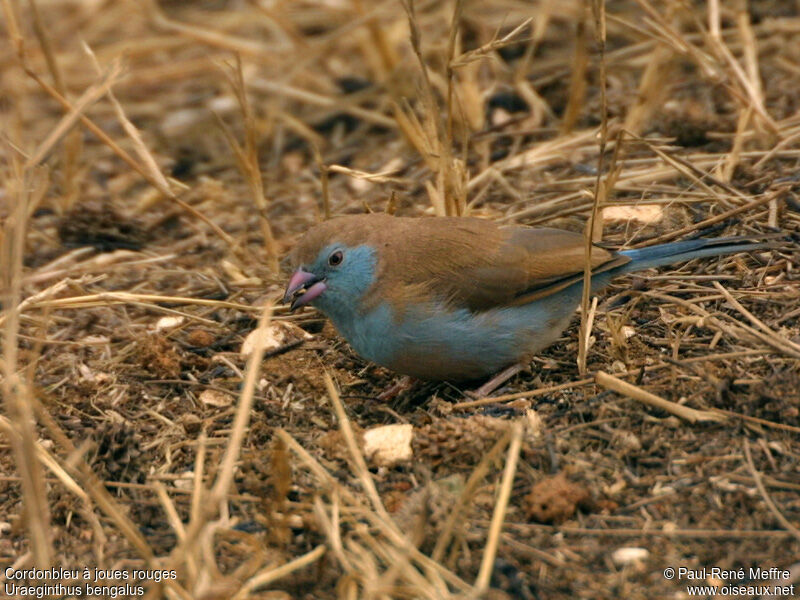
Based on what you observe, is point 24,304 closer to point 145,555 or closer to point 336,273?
point 336,273

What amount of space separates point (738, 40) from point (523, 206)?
2219 mm

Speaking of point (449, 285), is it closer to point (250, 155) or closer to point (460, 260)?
point (460, 260)

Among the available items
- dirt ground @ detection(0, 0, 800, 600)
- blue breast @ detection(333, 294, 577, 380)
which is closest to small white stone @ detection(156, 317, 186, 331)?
dirt ground @ detection(0, 0, 800, 600)

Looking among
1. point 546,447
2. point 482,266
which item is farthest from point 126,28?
point 546,447

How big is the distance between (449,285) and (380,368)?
2.09 feet

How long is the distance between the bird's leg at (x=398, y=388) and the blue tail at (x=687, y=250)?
105 cm

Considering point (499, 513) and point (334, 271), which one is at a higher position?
point (334, 271)

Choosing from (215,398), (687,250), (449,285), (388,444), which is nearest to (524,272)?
(449,285)

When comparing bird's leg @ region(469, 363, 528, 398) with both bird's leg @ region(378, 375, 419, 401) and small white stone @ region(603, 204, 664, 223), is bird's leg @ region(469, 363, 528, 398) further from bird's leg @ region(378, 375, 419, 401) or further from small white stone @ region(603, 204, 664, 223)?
small white stone @ region(603, 204, 664, 223)

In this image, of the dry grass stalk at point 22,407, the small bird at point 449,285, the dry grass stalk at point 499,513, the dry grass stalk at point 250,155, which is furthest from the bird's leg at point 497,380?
the dry grass stalk at point 22,407

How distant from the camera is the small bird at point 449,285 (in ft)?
13.7

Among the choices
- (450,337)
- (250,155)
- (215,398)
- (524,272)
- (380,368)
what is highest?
(250,155)

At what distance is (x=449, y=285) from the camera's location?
422 cm

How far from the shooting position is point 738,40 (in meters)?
6.58
